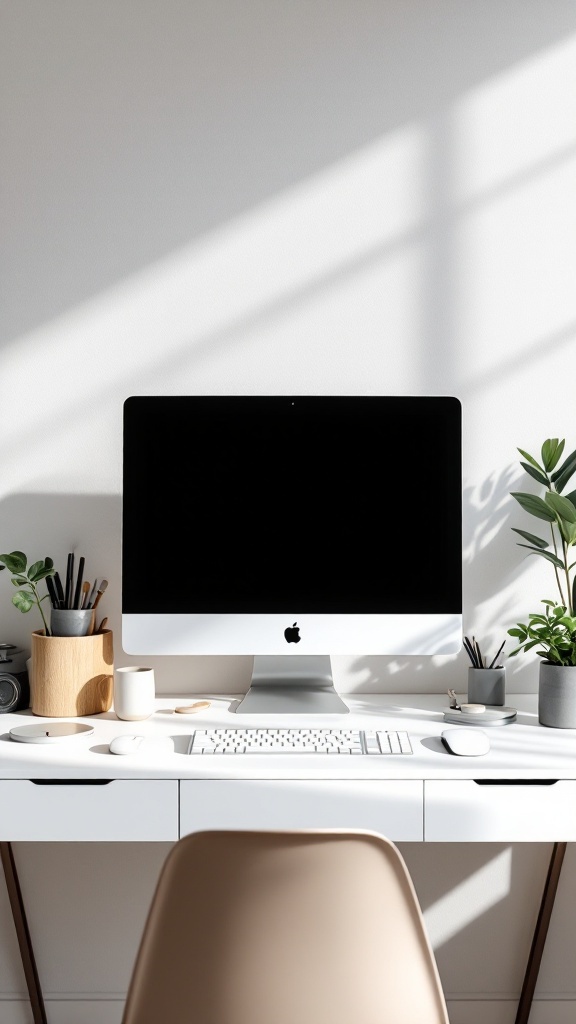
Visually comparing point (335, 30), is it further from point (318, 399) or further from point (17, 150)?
point (318, 399)

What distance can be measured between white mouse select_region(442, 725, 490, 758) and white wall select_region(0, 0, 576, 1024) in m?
0.46

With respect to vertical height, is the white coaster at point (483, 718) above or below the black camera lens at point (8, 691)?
below

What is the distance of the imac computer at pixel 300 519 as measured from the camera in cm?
171

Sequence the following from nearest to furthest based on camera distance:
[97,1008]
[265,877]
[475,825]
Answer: [265,877], [475,825], [97,1008]

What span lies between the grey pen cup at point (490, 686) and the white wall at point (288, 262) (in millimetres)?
185

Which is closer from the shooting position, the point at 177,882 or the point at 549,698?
the point at 177,882

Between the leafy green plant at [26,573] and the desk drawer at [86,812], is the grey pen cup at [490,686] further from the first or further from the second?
the leafy green plant at [26,573]

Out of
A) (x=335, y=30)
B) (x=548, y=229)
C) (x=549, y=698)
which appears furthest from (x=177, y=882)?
(x=335, y=30)

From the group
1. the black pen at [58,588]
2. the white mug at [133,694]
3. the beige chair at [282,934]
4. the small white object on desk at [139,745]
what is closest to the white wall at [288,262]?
the black pen at [58,588]

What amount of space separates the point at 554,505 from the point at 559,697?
1.33 feet

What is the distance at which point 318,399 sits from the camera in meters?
1.73

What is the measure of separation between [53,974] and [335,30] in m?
2.32

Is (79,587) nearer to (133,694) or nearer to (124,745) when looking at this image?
(133,694)

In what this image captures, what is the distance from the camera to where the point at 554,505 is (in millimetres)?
1775
